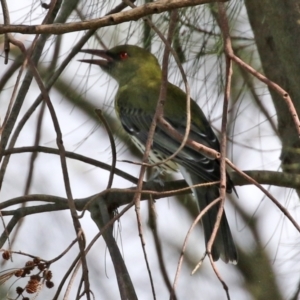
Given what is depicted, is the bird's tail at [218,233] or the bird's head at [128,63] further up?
the bird's head at [128,63]

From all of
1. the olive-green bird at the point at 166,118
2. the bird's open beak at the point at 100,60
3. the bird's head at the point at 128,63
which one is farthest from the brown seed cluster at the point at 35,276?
the bird's head at the point at 128,63

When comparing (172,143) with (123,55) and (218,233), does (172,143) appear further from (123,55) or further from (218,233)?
(123,55)

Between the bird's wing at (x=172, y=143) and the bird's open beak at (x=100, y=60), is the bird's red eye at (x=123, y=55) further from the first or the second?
the bird's wing at (x=172, y=143)

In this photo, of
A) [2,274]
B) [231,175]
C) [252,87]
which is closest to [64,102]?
[252,87]

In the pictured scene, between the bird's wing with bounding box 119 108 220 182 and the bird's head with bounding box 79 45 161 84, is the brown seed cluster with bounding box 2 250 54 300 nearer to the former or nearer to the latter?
the bird's wing with bounding box 119 108 220 182

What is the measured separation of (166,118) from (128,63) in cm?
70

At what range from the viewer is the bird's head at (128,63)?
489 centimetres

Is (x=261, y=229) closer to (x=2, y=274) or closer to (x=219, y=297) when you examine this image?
(x=219, y=297)

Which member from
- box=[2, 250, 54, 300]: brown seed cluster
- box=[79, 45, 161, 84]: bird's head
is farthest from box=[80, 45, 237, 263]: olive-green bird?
box=[2, 250, 54, 300]: brown seed cluster

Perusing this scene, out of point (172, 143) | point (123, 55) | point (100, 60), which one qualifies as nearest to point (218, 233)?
point (172, 143)

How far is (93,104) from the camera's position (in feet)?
17.3

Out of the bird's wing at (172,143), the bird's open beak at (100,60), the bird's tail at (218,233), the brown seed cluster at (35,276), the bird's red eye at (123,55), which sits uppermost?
the bird's red eye at (123,55)

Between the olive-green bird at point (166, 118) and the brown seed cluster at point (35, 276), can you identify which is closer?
the brown seed cluster at point (35, 276)

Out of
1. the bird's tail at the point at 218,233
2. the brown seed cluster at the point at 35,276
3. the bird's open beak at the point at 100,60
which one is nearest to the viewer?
the brown seed cluster at the point at 35,276
